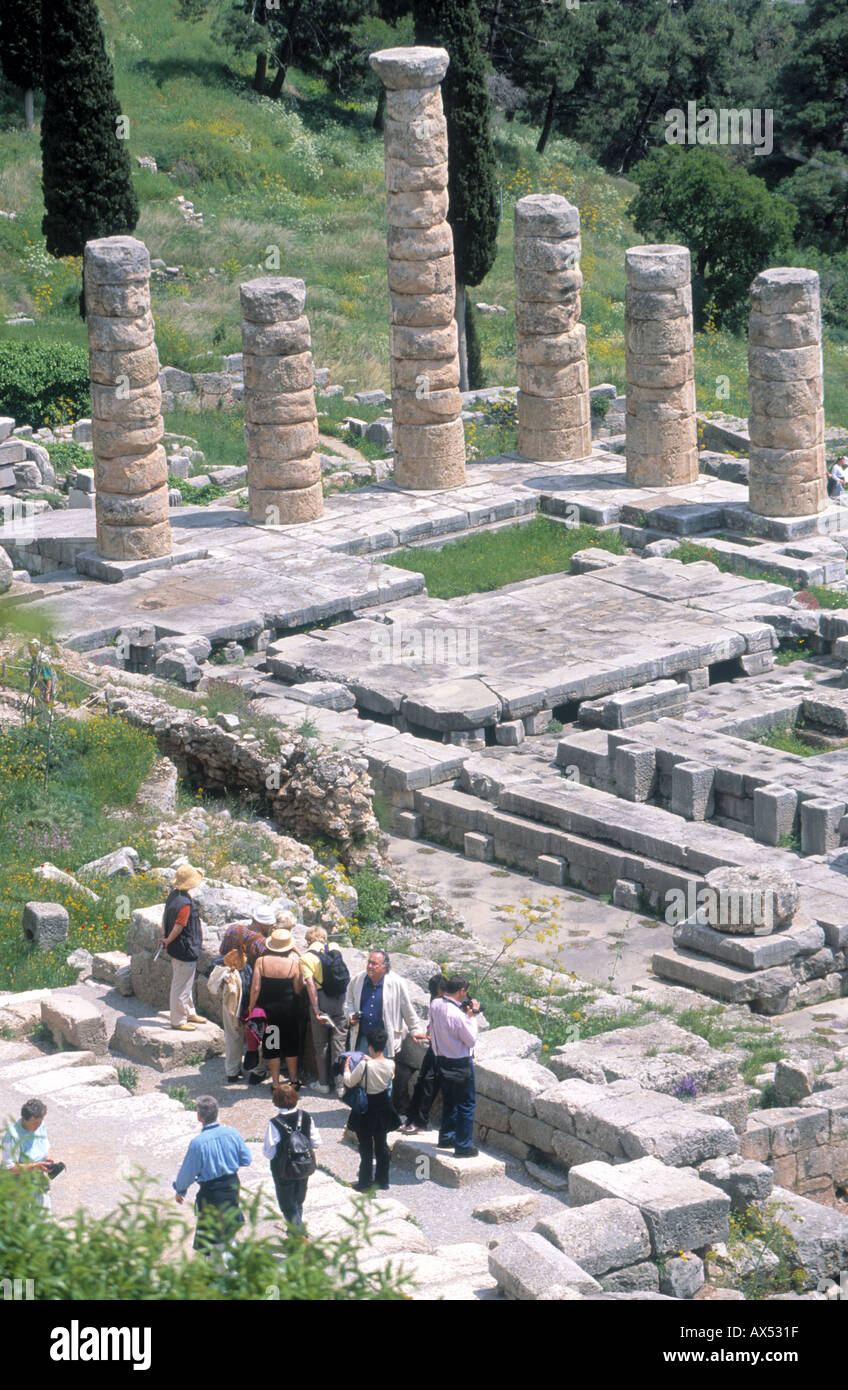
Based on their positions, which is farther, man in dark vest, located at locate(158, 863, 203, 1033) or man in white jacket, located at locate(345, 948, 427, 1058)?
man in dark vest, located at locate(158, 863, 203, 1033)

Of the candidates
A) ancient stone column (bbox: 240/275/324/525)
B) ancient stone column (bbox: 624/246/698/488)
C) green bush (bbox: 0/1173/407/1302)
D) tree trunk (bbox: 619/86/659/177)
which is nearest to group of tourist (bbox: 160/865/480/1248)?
green bush (bbox: 0/1173/407/1302)

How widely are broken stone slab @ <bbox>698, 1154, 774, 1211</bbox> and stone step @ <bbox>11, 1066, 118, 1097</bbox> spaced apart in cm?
365

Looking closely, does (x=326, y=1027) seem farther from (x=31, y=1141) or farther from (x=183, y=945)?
(x=31, y=1141)

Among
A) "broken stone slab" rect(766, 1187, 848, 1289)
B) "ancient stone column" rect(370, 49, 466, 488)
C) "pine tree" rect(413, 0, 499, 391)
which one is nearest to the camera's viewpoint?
"broken stone slab" rect(766, 1187, 848, 1289)

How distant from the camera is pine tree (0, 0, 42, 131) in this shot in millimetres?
42594

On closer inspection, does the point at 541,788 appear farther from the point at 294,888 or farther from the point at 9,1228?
the point at 9,1228

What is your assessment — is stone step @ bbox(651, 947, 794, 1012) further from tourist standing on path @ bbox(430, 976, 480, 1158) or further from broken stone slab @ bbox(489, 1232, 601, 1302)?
broken stone slab @ bbox(489, 1232, 601, 1302)

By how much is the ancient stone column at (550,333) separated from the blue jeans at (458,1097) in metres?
18.3

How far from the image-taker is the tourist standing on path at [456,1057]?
41.5 ft

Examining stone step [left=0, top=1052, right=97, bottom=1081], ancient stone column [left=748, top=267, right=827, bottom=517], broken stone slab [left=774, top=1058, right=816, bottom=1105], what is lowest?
broken stone slab [left=774, top=1058, right=816, bottom=1105]

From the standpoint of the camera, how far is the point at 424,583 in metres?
25.6

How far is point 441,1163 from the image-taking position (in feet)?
41.6

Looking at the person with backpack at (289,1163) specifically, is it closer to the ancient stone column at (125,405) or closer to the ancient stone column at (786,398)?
the ancient stone column at (125,405)

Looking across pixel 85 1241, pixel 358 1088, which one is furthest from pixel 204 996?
pixel 85 1241
